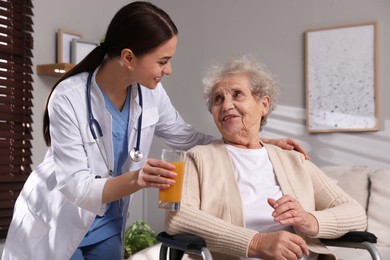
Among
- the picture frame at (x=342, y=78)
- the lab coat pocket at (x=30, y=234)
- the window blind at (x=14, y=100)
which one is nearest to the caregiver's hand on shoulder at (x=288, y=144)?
the lab coat pocket at (x=30, y=234)

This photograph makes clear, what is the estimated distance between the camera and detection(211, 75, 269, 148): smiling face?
6.91 ft

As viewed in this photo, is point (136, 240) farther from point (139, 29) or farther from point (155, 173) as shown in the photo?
point (155, 173)

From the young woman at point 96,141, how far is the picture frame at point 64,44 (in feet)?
6.88

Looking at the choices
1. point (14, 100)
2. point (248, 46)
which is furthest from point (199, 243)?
point (248, 46)

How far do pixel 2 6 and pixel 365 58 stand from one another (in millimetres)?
2363

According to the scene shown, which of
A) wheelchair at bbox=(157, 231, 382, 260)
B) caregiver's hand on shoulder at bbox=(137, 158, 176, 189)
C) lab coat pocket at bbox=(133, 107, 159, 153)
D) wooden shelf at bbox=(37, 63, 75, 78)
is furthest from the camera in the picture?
wooden shelf at bbox=(37, 63, 75, 78)

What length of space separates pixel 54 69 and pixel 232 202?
2213 millimetres

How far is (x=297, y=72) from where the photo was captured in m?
4.19

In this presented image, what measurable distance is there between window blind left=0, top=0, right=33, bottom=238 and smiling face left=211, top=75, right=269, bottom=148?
1.95 m

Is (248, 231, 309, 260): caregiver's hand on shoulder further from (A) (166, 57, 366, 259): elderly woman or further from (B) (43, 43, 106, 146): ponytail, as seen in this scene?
(B) (43, 43, 106, 146): ponytail

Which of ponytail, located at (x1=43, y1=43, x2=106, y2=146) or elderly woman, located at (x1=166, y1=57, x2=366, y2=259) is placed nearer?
elderly woman, located at (x1=166, y1=57, x2=366, y2=259)

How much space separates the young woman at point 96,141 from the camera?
5.91 ft

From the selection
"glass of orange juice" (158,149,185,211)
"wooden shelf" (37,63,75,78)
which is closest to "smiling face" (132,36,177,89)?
"glass of orange juice" (158,149,185,211)

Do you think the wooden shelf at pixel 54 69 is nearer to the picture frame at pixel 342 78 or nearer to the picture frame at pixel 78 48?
the picture frame at pixel 78 48
